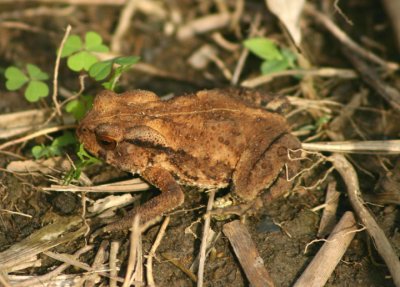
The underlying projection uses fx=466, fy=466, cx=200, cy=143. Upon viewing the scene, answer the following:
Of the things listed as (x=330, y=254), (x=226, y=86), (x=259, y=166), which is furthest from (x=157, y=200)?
(x=226, y=86)

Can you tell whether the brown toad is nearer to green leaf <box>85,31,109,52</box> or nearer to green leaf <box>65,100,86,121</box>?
green leaf <box>65,100,86,121</box>

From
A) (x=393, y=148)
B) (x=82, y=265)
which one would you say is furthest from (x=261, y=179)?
(x=82, y=265)

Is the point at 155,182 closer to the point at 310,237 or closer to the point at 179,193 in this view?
the point at 179,193

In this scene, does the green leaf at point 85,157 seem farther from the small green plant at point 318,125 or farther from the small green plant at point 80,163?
the small green plant at point 318,125

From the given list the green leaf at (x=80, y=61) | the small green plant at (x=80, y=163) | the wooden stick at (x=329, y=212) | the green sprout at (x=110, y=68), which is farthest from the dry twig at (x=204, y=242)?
the green leaf at (x=80, y=61)

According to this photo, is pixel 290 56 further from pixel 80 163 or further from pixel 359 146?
pixel 80 163
